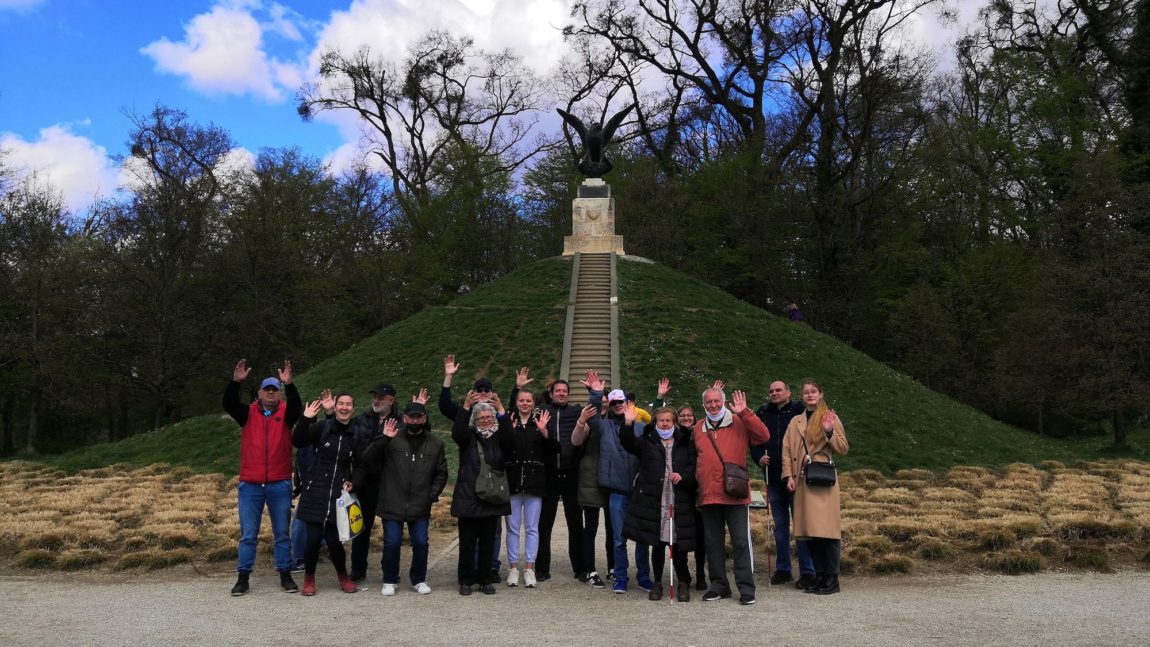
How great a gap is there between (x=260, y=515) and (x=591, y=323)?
60.4 ft

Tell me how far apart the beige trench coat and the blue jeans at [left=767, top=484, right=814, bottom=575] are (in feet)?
0.79

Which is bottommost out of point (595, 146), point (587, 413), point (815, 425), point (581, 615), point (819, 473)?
point (581, 615)

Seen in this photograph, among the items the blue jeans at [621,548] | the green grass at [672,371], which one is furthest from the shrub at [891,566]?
the green grass at [672,371]

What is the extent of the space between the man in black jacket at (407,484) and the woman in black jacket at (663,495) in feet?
6.08

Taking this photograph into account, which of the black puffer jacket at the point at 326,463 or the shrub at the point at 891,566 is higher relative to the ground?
the black puffer jacket at the point at 326,463

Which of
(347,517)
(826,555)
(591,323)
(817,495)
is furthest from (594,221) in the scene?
(347,517)

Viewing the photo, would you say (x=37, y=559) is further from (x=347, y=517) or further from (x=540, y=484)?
(x=540, y=484)

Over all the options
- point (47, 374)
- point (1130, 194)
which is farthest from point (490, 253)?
point (1130, 194)

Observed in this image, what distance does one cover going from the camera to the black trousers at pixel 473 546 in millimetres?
7996

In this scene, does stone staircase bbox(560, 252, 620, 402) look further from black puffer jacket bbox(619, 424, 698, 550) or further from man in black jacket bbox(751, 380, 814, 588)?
A: black puffer jacket bbox(619, 424, 698, 550)

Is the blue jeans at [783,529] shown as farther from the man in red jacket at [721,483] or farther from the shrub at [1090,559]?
the shrub at [1090,559]

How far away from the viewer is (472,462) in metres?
8.02

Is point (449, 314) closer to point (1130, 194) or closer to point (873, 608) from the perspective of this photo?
point (1130, 194)

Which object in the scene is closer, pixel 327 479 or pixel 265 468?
pixel 327 479
